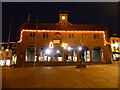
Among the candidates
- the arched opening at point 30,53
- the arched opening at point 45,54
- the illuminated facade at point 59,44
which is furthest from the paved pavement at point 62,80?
the arched opening at point 30,53

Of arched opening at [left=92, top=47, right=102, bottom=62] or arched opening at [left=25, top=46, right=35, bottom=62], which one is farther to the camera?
arched opening at [left=92, top=47, right=102, bottom=62]

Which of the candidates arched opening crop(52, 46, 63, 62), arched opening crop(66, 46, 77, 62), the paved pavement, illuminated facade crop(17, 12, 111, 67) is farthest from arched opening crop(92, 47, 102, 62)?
the paved pavement

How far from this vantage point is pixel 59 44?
28109 millimetres

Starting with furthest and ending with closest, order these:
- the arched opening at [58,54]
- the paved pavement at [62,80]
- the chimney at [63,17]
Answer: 1. the chimney at [63,17]
2. the arched opening at [58,54]
3. the paved pavement at [62,80]

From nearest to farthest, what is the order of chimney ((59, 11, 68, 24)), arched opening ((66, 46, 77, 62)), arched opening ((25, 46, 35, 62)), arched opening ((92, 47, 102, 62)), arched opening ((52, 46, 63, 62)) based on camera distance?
arched opening ((52, 46, 63, 62)), arched opening ((25, 46, 35, 62)), arched opening ((66, 46, 77, 62)), arched opening ((92, 47, 102, 62)), chimney ((59, 11, 68, 24))

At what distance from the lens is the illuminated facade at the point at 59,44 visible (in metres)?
27.8

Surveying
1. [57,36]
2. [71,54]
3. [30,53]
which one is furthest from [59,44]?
[30,53]

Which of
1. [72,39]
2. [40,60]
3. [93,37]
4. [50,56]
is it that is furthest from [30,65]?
[93,37]

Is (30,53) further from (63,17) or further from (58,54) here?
(63,17)

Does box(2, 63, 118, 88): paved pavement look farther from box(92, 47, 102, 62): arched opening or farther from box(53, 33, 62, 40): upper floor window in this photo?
box(92, 47, 102, 62): arched opening

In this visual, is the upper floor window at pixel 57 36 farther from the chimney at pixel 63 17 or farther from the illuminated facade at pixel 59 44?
the chimney at pixel 63 17

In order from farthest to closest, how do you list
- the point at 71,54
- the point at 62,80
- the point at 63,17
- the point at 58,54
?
the point at 63,17 → the point at 71,54 → the point at 58,54 → the point at 62,80

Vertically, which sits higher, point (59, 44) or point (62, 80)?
point (59, 44)

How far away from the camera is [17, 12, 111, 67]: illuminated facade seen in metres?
27.8
